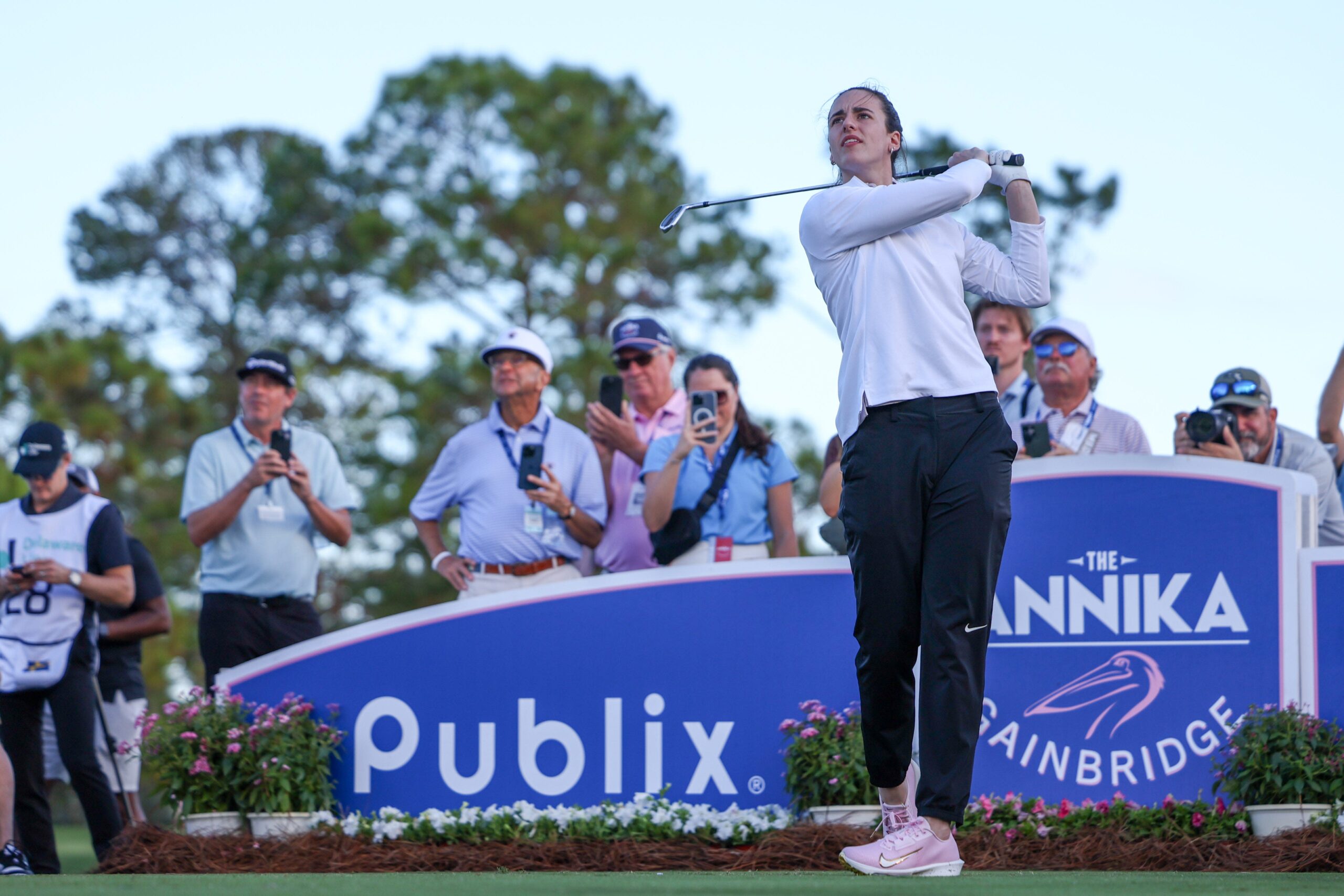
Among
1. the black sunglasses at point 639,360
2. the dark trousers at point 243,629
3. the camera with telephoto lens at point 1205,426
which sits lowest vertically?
the dark trousers at point 243,629

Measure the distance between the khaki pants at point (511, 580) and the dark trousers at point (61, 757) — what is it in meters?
1.66

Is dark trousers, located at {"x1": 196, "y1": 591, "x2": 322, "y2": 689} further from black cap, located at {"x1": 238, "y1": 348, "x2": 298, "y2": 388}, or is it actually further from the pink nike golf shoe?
the pink nike golf shoe

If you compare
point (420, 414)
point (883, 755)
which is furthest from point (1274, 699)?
point (420, 414)

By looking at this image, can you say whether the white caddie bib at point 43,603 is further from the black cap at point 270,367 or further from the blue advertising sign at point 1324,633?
the blue advertising sign at point 1324,633

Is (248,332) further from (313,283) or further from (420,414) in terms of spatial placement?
(420,414)

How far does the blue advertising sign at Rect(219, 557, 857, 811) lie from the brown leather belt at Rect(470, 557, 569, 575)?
0.34m

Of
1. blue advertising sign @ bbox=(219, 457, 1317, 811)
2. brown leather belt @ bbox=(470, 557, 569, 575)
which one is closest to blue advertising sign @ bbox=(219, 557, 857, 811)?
blue advertising sign @ bbox=(219, 457, 1317, 811)

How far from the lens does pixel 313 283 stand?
21906 millimetres

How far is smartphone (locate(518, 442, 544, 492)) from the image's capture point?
6098mm

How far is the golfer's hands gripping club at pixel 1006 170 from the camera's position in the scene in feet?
12.8

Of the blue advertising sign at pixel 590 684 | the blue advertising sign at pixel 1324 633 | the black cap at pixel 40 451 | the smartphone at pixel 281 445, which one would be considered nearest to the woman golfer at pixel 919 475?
the blue advertising sign at pixel 590 684

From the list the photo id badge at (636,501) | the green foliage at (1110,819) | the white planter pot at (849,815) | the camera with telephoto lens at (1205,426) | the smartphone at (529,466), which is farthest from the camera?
the photo id badge at (636,501)

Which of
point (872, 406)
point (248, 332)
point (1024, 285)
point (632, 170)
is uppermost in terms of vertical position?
point (632, 170)

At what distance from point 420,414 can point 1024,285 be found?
15050 millimetres
